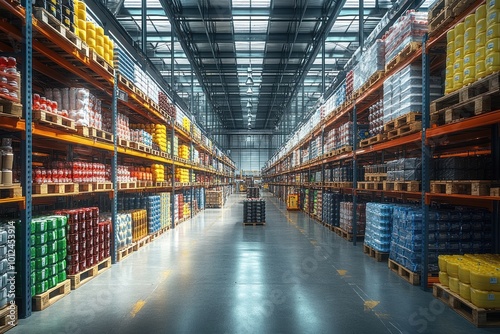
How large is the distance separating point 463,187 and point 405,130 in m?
1.70

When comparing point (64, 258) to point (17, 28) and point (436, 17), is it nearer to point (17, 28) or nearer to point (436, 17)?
point (17, 28)

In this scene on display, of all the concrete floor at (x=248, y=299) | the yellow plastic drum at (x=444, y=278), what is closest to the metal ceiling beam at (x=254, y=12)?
the concrete floor at (x=248, y=299)

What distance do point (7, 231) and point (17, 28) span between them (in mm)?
2312

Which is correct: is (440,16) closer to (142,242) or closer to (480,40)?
(480,40)

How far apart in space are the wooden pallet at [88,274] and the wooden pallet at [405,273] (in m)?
4.72

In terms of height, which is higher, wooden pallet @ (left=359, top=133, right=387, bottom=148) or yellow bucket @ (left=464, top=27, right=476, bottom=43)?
yellow bucket @ (left=464, top=27, right=476, bottom=43)

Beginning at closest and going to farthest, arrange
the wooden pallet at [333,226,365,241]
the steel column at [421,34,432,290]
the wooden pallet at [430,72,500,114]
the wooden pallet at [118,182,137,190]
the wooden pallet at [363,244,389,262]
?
the wooden pallet at [430,72,500,114] < the steel column at [421,34,432,290] < the wooden pallet at [363,244,389,262] < the wooden pallet at [118,182,137,190] < the wooden pallet at [333,226,365,241]

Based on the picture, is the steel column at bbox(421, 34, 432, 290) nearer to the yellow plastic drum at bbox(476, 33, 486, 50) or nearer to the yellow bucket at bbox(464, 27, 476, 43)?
the yellow bucket at bbox(464, 27, 476, 43)

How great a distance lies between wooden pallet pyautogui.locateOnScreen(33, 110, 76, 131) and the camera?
13.3 feet

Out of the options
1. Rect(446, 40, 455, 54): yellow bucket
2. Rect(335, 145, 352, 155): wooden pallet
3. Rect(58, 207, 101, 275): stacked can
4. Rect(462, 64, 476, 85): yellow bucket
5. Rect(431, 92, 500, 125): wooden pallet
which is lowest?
Rect(58, 207, 101, 275): stacked can

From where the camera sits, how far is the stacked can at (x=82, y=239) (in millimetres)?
4926

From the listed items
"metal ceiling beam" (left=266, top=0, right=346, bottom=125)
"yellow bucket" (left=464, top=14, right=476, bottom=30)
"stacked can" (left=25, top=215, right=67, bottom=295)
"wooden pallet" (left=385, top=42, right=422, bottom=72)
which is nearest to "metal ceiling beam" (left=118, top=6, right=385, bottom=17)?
"metal ceiling beam" (left=266, top=0, right=346, bottom=125)

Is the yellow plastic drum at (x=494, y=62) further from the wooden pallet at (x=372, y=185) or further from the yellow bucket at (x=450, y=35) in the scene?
the wooden pallet at (x=372, y=185)

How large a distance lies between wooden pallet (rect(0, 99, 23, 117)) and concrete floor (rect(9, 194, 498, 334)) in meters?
2.16
